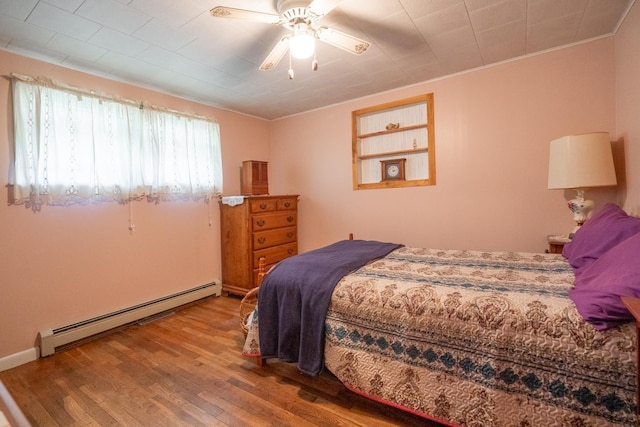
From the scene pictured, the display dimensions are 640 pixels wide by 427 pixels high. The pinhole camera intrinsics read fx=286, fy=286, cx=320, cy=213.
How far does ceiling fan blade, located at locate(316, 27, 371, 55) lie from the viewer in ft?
5.71

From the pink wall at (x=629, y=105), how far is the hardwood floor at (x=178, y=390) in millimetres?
2201

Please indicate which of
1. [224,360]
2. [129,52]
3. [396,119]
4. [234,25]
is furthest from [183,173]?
[396,119]

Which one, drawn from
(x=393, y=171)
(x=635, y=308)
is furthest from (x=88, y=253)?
(x=635, y=308)

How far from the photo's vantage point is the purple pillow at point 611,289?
3.42 ft

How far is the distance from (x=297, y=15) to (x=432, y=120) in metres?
2.01

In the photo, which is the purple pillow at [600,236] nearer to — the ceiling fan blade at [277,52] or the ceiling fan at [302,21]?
the ceiling fan at [302,21]

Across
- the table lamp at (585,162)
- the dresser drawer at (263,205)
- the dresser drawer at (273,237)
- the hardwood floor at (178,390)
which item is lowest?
the hardwood floor at (178,390)

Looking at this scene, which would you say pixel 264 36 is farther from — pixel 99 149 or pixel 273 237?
pixel 273 237

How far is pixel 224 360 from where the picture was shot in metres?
Result: 2.11

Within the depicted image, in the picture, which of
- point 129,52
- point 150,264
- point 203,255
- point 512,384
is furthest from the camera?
point 203,255

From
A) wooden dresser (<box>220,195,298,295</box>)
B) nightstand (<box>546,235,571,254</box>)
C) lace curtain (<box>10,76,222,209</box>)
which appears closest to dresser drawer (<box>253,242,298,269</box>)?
wooden dresser (<box>220,195,298,295</box>)

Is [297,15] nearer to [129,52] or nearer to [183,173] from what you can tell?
[129,52]

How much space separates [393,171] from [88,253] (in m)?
3.20

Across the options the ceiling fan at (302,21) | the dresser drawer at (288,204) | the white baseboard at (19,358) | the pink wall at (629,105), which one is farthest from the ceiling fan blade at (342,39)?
the white baseboard at (19,358)
